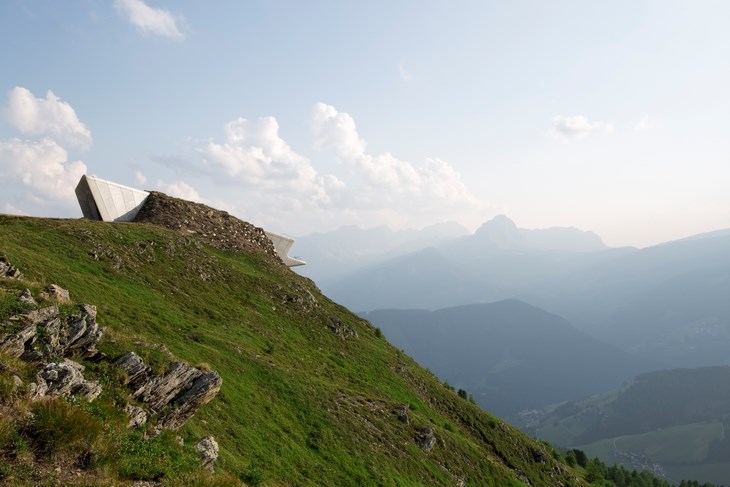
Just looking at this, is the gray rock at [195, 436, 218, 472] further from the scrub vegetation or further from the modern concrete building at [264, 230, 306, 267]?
the modern concrete building at [264, 230, 306, 267]

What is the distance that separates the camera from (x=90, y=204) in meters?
63.7

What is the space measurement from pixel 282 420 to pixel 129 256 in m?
26.2

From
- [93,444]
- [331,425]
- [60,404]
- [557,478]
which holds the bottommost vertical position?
[557,478]

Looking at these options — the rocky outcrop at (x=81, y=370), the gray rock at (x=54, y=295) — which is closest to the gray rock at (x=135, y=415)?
the rocky outcrop at (x=81, y=370)

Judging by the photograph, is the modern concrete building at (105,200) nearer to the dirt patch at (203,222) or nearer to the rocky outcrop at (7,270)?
the dirt patch at (203,222)

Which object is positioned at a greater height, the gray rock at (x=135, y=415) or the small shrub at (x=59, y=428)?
the small shrub at (x=59, y=428)

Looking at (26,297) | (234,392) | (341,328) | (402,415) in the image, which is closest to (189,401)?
(26,297)

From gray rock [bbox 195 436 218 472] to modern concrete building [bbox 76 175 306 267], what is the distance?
178ft

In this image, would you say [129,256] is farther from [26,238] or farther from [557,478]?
[557,478]

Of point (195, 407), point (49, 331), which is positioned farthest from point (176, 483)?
point (49, 331)

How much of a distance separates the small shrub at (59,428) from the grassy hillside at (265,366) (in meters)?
0.86

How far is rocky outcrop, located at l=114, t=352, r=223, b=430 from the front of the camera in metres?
18.7

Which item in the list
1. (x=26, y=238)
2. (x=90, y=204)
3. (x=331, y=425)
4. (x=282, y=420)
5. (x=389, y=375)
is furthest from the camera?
(x=90, y=204)

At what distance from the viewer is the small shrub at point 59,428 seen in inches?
507
